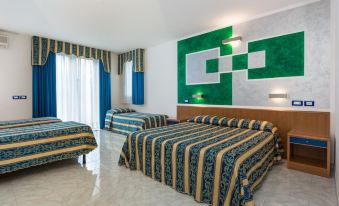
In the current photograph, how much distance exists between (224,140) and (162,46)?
3725 millimetres

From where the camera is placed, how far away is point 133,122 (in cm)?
493

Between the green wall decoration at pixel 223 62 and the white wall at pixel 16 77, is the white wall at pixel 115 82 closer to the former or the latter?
the white wall at pixel 16 77

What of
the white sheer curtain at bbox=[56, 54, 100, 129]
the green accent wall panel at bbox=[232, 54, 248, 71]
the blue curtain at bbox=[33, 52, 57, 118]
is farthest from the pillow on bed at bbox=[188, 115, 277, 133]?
the blue curtain at bbox=[33, 52, 57, 118]

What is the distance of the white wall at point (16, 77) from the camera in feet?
14.1

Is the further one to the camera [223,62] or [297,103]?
[223,62]

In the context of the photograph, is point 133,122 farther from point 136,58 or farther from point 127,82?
point 136,58

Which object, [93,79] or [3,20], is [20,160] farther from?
[93,79]

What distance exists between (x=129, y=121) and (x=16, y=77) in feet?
9.28

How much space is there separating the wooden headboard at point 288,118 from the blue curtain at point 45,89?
4146 millimetres

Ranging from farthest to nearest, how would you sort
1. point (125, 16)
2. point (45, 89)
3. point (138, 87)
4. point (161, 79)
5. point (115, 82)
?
point (115, 82) < point (138, 87) < point (161, 79) < point (45, 89) < point (125, 16)

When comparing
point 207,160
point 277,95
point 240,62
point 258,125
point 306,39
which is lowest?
point 207,160

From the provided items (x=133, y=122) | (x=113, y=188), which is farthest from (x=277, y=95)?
(x=133, y=122)

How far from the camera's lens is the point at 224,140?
242cm

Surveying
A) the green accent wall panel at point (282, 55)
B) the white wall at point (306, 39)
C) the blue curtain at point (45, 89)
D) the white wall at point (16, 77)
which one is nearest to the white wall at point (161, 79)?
the white wall at point (306, 39)
